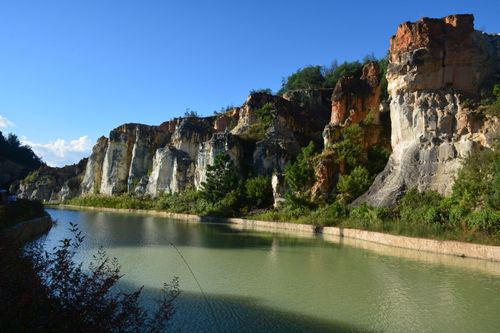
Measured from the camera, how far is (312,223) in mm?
29047

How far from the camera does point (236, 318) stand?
9273 mm

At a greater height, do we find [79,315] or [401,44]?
[401,44]

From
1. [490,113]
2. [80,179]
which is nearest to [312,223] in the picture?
[490,113]

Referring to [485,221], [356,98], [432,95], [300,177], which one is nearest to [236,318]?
[485,221]

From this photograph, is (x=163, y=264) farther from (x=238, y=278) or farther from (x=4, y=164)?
(x=4, y=164)

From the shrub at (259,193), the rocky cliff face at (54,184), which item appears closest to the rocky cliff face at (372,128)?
the shrub at (259,193)

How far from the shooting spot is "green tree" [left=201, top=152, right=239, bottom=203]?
144 ft

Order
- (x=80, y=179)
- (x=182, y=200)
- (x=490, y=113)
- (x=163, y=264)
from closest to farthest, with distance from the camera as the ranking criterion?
(x=163, y=264), (x=490, y=113), (x=182, y=200), (x=80, y=179)

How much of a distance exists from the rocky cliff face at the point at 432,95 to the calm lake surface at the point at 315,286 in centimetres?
861

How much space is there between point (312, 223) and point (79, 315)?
24597mm

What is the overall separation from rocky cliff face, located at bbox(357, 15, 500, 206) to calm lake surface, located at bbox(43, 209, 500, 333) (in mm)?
8605

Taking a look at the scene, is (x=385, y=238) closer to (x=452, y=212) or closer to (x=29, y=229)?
(x=452, y=212)

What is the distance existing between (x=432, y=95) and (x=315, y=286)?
20337 mm

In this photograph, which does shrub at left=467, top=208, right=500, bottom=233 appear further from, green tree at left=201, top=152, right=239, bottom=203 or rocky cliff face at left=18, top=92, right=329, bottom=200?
green tree at left=201, top=152, right=239, bottom=203
